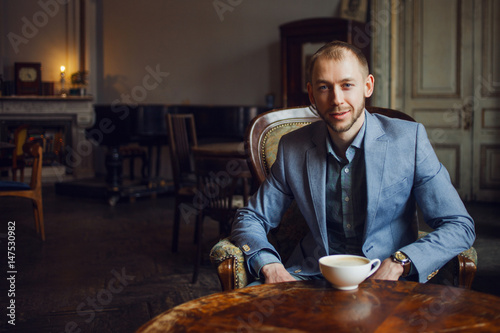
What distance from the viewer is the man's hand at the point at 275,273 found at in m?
1.49

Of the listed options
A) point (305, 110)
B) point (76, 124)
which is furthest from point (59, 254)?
point (76, 124)

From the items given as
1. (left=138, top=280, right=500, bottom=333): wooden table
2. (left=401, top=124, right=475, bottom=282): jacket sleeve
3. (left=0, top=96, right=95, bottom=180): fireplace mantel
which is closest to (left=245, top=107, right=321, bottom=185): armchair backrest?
(left=401, top=124, right=475, bottom=282): jacket sleeve

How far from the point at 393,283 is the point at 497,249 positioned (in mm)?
3273

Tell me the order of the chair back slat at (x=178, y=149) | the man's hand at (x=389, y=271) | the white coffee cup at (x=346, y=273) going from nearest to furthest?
the white coffee cup at (x=346, y=273) → the man's hand at (x=389, y=271) → the chair back slat at (x=178, y=149)

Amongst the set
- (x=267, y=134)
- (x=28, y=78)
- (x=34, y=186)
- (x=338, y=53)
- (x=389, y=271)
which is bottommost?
(x=34, y=186)

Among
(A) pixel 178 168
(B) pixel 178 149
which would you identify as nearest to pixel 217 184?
(A) pixel 178 168

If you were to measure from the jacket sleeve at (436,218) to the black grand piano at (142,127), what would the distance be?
5497 mm

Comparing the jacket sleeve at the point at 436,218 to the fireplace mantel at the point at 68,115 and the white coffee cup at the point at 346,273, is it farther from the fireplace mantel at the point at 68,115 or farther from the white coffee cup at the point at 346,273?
the fireplace mantel at the point at 68,115

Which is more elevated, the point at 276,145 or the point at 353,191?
the point at 276,145

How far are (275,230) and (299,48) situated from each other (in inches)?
219

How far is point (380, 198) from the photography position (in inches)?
64.6

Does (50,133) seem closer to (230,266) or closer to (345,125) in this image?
(230,266)

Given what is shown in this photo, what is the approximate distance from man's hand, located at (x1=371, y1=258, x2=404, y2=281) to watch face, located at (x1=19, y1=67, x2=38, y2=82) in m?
8.39

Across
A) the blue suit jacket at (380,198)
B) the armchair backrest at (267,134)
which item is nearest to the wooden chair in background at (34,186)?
the armchair backrest at (267,134)
